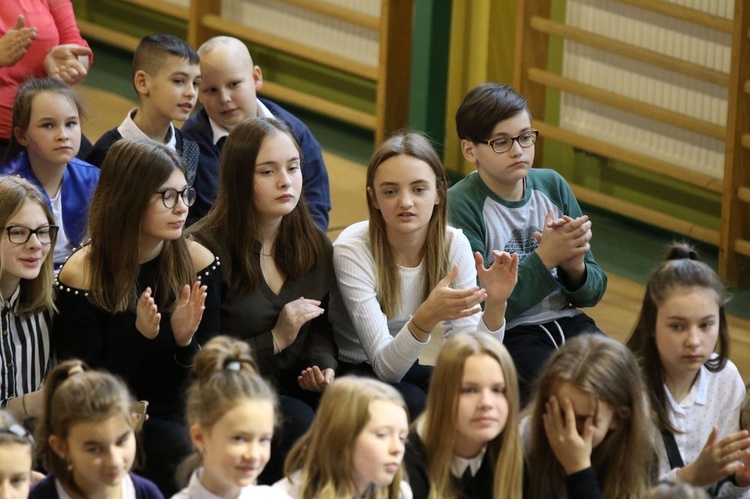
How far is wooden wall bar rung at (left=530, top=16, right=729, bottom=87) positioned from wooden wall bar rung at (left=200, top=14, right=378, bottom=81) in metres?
0.96

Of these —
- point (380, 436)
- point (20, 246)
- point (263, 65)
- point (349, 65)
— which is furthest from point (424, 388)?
point (263, 65)

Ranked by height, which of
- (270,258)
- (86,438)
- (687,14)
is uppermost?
(687,14)

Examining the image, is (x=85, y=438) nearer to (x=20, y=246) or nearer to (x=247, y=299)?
(x=20, y=246)

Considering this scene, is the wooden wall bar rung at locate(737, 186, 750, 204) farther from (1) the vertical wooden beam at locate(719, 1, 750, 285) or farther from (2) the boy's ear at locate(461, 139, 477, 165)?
(2) the boy's ear at locate(461, 139, 477, 165)

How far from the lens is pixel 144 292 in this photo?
2.86 m

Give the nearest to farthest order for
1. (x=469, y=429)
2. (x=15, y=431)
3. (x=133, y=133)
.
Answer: (x=15, y=431) → (x=469, y=429) → (x=133, y=133)

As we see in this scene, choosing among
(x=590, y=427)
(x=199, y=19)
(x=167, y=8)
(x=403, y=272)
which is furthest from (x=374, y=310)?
(x=167, y=8)

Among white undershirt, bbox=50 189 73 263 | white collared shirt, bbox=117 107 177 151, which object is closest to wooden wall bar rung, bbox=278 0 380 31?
white collared shirt, bbox=117 107 177 151

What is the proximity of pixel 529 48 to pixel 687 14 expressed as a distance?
2.54ft

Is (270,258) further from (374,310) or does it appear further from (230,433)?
(230,433)

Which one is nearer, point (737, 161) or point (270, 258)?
point (270, 258)

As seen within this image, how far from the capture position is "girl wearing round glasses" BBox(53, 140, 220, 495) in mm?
2904

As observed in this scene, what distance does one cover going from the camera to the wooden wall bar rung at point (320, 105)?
6.15 m

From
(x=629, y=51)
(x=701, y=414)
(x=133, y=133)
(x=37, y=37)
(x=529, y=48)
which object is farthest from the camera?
(x=529, y=48)
